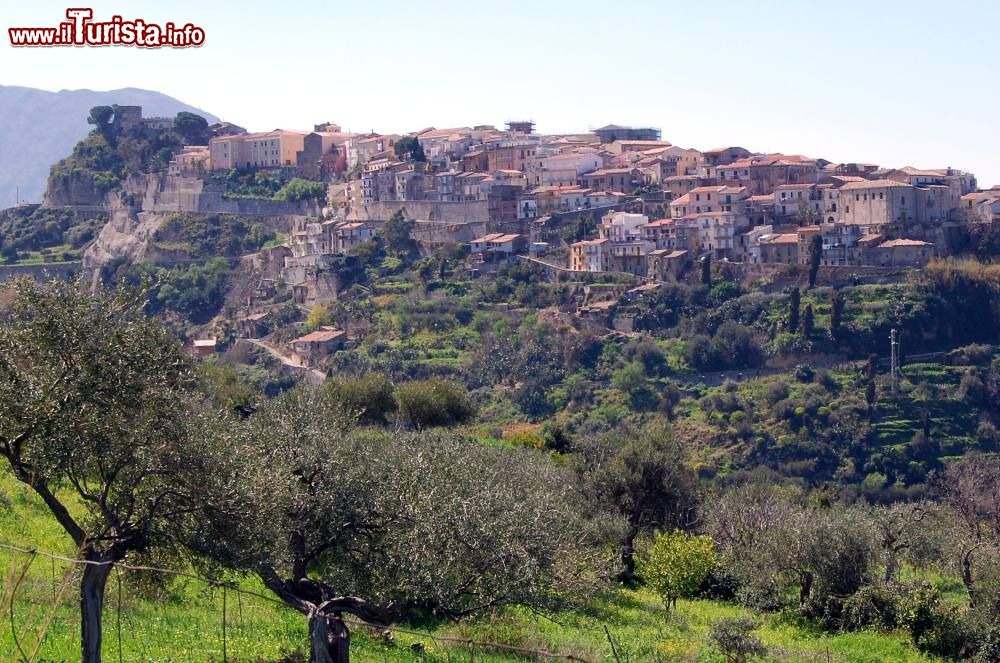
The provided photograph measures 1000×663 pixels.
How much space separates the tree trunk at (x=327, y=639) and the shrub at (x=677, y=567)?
9.21 meters

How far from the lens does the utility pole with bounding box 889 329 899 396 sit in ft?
186

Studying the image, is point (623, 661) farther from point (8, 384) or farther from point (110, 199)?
point (110, 199)

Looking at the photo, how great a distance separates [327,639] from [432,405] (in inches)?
882

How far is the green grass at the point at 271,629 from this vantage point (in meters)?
12.8

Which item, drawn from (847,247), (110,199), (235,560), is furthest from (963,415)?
(110,199)

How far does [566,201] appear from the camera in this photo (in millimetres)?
78312

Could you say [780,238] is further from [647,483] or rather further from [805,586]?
[805,586]

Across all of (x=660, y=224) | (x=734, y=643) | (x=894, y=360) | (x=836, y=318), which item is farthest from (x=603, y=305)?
(x=734, y=643)

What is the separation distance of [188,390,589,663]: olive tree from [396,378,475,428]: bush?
55.5 feet

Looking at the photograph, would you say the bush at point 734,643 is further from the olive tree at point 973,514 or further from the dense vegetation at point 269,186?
the dense vegetation at point 269,186

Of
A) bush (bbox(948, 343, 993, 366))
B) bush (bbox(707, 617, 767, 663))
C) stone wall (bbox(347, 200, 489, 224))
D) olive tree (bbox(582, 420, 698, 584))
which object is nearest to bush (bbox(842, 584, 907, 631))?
bush (bbox(707, 617, 767, 663))

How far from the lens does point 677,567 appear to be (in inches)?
813

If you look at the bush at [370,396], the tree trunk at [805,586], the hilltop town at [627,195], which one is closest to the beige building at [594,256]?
the hilltop town at [627,195]

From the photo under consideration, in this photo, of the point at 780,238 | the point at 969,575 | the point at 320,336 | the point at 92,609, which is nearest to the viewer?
the point at 92,609
